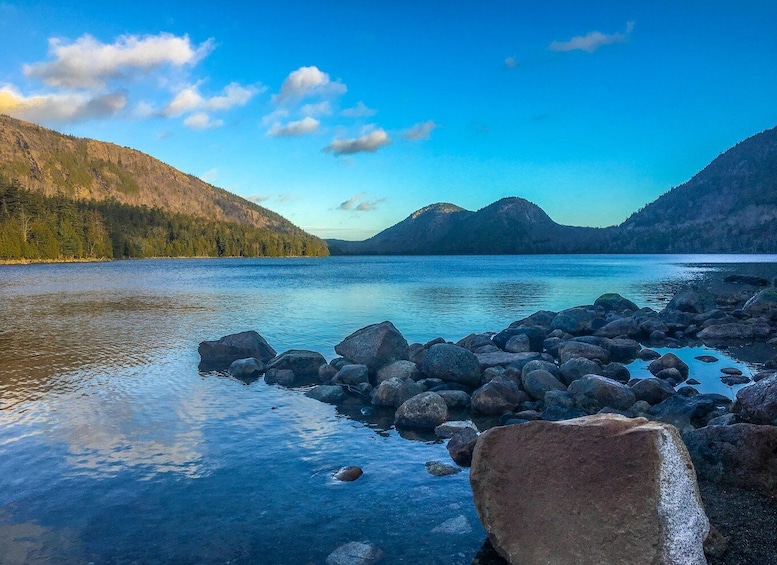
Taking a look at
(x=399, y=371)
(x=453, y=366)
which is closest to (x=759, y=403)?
(x=453, y=366)

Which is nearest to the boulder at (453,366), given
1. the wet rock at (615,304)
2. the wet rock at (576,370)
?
the wet rock at (576,370)

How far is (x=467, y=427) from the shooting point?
14250 millimetres

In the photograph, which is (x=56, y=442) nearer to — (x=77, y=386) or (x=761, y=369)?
(x=77, y=386)

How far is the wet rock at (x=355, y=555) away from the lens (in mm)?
8617

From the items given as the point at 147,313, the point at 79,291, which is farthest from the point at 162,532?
the point at 79,291

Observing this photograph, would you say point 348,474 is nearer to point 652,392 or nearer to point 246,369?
point 652,392

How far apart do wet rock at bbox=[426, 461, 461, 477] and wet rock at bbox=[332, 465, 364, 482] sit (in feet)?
5.36

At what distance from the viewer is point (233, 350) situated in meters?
25.3

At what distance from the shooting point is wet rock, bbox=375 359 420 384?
19753 mm

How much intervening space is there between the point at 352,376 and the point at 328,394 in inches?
67.0

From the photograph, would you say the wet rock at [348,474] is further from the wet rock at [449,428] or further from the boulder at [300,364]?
the boulder at [300,364]

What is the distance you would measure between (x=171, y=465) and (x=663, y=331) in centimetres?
2932

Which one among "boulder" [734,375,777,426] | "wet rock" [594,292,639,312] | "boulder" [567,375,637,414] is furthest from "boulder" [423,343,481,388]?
"wet rock" [594,292,639,312]

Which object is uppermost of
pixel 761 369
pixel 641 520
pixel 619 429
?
pixel 619 429
